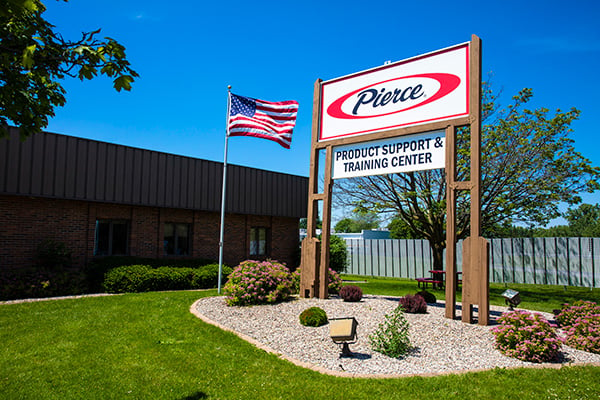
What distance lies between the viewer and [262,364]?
653cm

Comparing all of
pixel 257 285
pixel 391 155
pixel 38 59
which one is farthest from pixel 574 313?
pixel 38 59

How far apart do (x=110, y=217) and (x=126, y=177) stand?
1.68 metres

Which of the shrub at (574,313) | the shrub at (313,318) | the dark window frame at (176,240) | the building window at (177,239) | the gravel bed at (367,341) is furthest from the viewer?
the building window at (177,239)

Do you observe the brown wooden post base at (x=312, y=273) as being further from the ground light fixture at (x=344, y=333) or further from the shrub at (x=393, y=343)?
the ground light fixture at (x=344, y=333)

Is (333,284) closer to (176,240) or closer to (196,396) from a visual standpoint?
(196,396)

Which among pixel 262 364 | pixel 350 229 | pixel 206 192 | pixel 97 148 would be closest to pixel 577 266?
pixel 206 192

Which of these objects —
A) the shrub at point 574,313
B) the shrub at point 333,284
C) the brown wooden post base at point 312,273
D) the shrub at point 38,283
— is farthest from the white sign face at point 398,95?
the shrub at point 38,283

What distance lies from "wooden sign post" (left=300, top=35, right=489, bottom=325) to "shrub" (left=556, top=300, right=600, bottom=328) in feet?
5.43

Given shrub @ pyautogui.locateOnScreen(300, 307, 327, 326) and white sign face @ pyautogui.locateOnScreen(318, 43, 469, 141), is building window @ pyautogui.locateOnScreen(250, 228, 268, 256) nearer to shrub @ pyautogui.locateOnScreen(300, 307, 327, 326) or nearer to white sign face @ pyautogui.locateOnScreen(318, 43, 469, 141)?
white sign face @ pyautogui.locateOnScreen(318, 43, 469, 141)

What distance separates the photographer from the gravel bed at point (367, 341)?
651 cm

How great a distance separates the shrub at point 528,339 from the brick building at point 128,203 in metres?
13.8

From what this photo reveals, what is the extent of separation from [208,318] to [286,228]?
1368cm

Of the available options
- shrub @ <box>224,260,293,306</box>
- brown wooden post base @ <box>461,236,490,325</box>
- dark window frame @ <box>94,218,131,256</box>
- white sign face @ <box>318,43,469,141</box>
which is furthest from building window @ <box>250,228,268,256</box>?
brown wooden post base @ <box>461,236,490,325</box>

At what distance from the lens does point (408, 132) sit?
10.6 m
